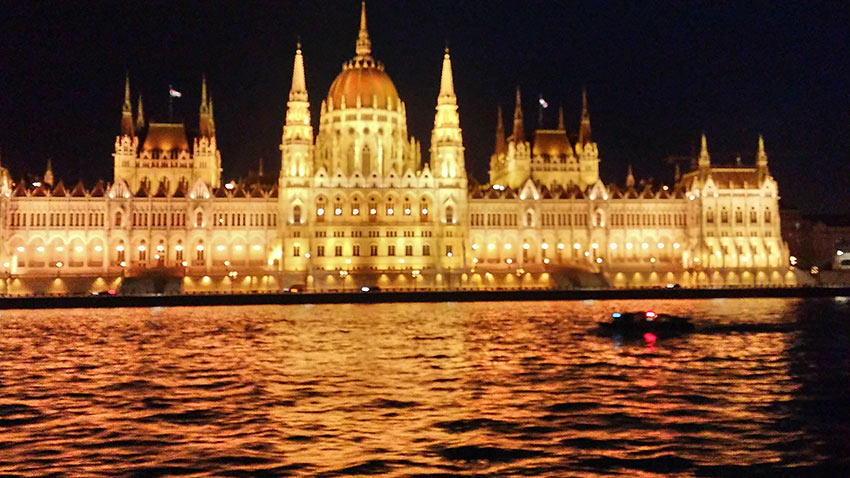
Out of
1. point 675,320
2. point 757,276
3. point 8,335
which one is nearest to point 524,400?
point 675,320

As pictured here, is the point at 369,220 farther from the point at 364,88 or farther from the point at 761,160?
the point at 761,160

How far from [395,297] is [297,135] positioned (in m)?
28.4

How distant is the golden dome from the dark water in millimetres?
64171

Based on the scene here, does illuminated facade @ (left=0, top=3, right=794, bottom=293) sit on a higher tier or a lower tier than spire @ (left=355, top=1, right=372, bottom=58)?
lower

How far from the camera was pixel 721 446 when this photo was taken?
2641 cm

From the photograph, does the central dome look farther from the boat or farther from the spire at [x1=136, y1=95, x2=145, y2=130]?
the boat

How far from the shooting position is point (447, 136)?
119062mm

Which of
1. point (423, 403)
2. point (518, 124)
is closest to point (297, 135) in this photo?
point (518, 124)

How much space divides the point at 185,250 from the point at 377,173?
24.1 meters

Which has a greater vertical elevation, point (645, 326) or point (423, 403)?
point (645, 326)

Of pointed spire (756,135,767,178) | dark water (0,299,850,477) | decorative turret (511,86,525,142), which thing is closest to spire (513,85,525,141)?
decorative turret (511,86,525,142)

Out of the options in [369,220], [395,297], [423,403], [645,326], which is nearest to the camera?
[423,403]

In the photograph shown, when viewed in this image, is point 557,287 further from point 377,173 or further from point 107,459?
point 107,459

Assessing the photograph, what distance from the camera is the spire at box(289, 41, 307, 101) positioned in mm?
120062
